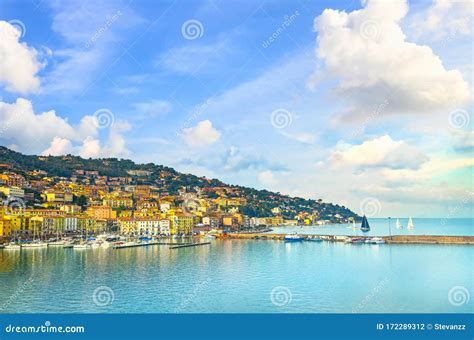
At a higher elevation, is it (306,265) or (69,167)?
(69,167)

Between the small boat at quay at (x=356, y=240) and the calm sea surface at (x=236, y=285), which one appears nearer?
the calm sea surface at (x=236, y=285)

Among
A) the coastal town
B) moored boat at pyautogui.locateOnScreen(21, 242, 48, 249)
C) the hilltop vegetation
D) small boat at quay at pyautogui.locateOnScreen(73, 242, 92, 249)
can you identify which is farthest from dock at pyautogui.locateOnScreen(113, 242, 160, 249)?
the hilltop vegetation

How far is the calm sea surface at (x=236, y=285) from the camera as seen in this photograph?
6.57 metres

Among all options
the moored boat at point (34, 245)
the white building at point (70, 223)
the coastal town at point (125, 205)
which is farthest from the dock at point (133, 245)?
the white building at point (70, 223)

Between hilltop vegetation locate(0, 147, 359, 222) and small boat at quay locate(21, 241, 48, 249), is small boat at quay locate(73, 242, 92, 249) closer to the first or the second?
small boat at quay locate(21, 241, 48, 249)

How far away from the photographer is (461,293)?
7.54 meters

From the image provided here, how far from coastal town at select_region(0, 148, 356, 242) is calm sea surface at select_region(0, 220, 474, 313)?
972cm

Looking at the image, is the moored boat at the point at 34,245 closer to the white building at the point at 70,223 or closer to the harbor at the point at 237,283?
the harbor at the point at 237,283

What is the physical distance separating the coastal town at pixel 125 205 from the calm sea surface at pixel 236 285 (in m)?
9.72

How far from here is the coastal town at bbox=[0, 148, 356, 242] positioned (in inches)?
888
